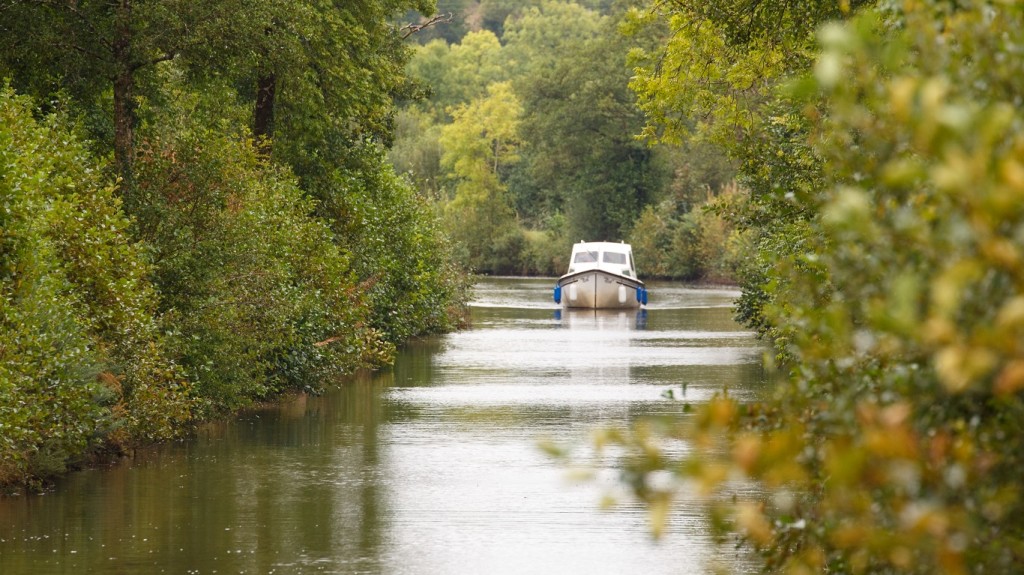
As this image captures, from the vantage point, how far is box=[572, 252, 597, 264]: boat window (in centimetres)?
5325

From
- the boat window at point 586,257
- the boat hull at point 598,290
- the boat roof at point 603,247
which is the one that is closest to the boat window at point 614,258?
the boat roof at point 603,247

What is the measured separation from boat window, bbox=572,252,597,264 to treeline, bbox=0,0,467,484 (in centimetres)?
2624

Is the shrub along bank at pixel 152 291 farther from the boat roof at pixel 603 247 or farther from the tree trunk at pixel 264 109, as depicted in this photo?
the boat roof at pixel 603 247

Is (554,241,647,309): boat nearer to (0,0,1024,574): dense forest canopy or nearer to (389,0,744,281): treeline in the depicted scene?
(0,0,1024,574): dense forest canopy

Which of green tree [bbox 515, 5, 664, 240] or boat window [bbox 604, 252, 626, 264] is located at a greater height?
green tree [bbox 515, 5, 664, 240]

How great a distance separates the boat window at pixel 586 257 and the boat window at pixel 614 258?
578mm

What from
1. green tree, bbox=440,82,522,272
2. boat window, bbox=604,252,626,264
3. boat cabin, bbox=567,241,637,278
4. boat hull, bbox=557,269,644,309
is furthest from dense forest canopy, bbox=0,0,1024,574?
green tree, bbox=440,82,522,272

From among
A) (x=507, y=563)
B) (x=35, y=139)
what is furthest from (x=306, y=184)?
(x=507, y=563)

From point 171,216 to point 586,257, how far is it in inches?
1437

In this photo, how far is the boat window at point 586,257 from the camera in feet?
175

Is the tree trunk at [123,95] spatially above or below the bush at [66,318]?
above

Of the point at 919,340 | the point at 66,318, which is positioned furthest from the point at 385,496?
the point at 919,340

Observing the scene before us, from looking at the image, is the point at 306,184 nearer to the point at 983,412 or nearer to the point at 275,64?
the point at 275,64

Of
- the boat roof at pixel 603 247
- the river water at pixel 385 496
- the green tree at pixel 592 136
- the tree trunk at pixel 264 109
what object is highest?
the green tree at pixel 592 136
